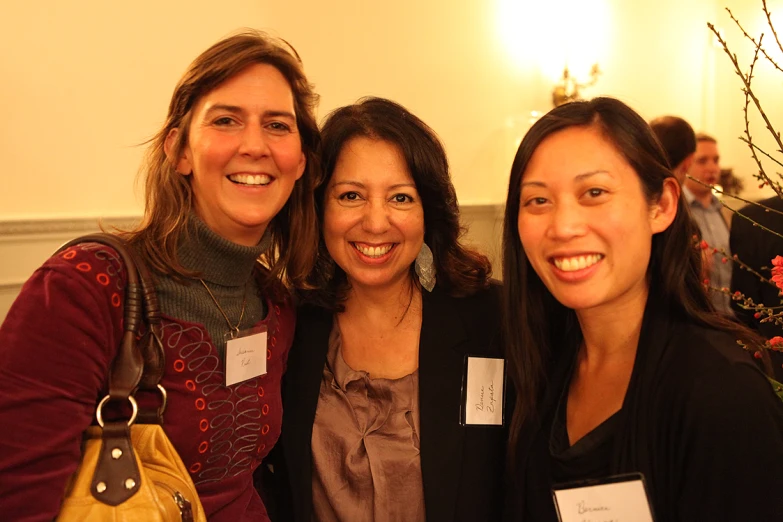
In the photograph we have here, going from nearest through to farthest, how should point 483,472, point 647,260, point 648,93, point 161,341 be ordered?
point 161,341
point 647,260
point 483,472
point 648,93

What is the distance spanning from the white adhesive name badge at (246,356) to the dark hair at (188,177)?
7.9 inches

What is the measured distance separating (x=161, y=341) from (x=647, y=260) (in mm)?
1093

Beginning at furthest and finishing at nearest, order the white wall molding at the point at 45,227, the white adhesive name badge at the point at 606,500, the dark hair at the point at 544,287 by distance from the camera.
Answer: the white wall molding at the point at 45,227 → the dark hair at the point at 544,287 → the white adhesive name badge at the point at 606,500

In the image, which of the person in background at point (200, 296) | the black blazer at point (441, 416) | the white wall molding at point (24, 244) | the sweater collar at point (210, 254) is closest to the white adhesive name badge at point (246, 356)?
the person in background at point (200, 296)

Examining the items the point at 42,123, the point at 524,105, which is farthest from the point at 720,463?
the point at 524,105

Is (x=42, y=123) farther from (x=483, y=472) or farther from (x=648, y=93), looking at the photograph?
(x=648, y=93)

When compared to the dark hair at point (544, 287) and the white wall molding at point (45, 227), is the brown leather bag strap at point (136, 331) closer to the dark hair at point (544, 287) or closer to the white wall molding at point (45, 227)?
the dark hair at point (544, 287)

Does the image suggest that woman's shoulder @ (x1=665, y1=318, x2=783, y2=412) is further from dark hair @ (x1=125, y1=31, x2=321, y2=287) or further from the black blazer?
dark hair @ (x1=125, y1=31, x2=321, y2=287)

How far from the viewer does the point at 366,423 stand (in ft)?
6.02

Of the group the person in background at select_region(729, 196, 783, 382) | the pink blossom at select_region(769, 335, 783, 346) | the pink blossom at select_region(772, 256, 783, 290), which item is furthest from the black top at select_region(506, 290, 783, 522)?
the person in background at select_region(729, 196, 783, 382)

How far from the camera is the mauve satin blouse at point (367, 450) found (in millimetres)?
1766

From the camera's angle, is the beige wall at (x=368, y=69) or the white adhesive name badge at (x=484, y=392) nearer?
the white adhesive name badge at (x=484, y=392)

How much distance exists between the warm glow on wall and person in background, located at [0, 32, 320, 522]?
4.08 metres

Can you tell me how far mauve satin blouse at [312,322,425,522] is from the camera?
1766mm
